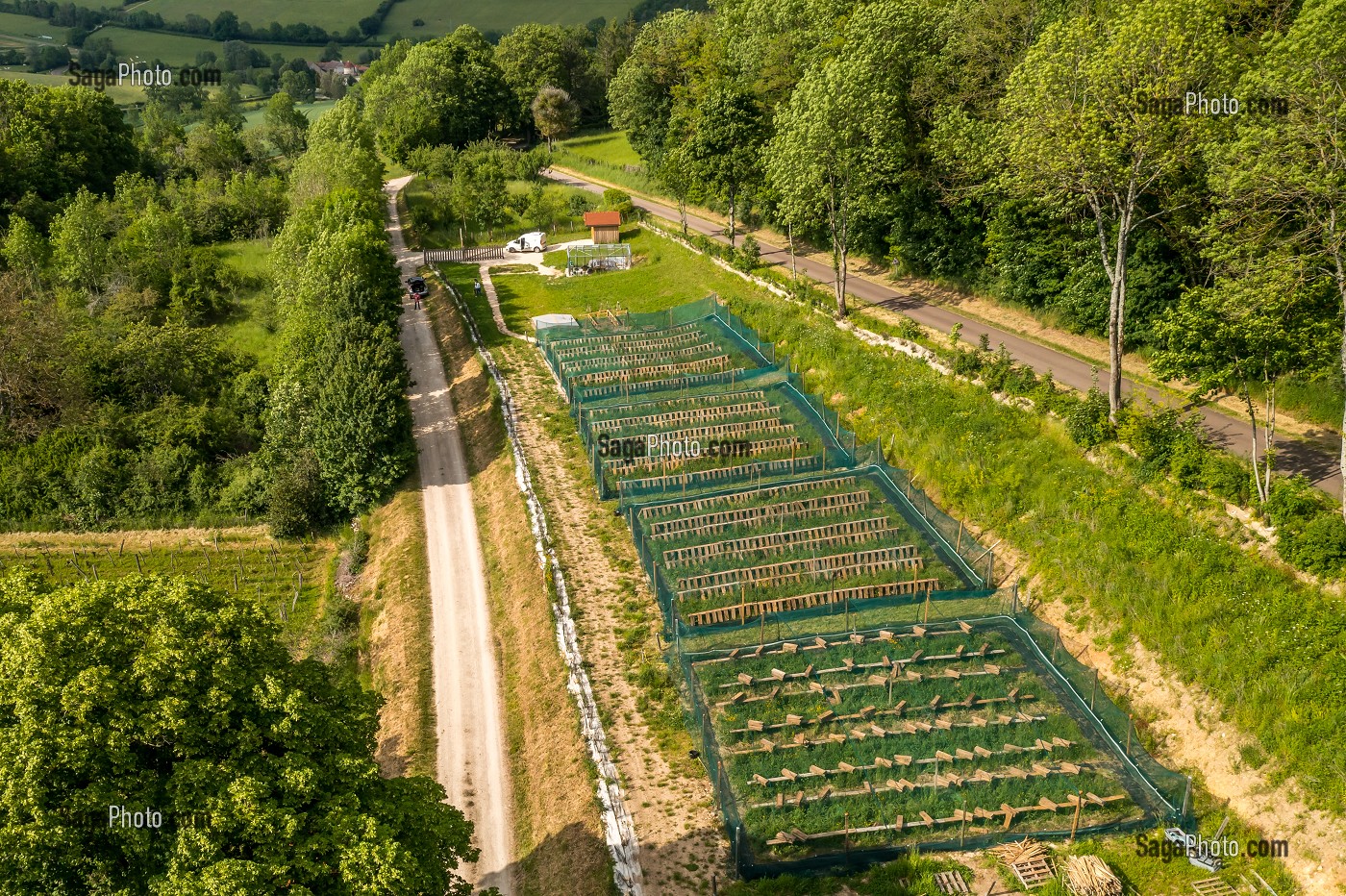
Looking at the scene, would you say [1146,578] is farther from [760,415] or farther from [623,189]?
[623,189]

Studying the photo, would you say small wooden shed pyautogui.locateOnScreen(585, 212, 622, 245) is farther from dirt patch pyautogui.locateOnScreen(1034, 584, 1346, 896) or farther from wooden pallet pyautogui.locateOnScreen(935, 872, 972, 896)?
wooden pallet pyautogui.locateOnScreen(935, 872, 972, 896)

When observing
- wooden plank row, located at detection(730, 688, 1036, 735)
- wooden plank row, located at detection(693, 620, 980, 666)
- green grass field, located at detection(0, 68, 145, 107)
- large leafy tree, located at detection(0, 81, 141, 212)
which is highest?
green grass field, located at detection(0, 68, 145, 107)

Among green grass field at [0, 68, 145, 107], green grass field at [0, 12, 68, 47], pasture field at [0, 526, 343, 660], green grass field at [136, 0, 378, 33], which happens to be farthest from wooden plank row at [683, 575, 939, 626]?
green grass field at [136, 0, 378, 33]

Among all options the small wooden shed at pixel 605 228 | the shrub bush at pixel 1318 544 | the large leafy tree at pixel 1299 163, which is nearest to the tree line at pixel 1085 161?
the large leafy tree at pixel 1299 163

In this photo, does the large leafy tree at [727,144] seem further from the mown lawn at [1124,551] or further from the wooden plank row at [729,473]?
the wooden plank row at [729,473]

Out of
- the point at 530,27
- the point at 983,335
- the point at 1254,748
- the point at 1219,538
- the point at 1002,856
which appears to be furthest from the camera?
the point at 530,27

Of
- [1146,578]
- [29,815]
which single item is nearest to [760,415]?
[1146,578]
